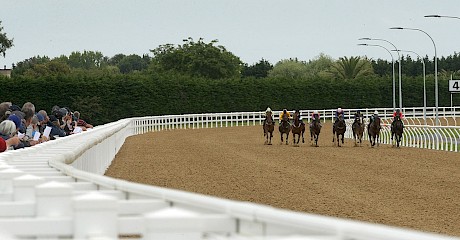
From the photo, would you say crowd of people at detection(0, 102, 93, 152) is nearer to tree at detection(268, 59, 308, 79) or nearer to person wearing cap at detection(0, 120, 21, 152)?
person wearing cap at detection(0, 120, 21, 152)

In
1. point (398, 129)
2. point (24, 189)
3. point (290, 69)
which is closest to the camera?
point (24, 189)

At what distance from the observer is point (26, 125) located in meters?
16.7

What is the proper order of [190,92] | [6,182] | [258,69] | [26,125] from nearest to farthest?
[6,182]
[26,125]
[190,92]
[258,69]

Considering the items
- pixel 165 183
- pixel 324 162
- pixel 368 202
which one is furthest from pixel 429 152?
pixel 368 202

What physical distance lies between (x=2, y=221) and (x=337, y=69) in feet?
441

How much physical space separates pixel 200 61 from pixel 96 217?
129294 millimetres

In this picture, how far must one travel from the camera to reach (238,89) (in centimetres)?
9388

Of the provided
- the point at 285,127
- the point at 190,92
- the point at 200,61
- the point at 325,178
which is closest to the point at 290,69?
the point at 200,61

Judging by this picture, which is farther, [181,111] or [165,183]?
[181,111]

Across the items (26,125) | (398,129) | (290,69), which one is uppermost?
(290,69)

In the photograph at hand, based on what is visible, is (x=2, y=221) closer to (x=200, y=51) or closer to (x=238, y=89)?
(x=238, y=89)

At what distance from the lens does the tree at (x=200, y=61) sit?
133762 mm

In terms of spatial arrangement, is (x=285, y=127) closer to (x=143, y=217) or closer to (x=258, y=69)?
(x=143, y=217)

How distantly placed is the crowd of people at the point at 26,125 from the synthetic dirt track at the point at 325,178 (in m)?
1.98
